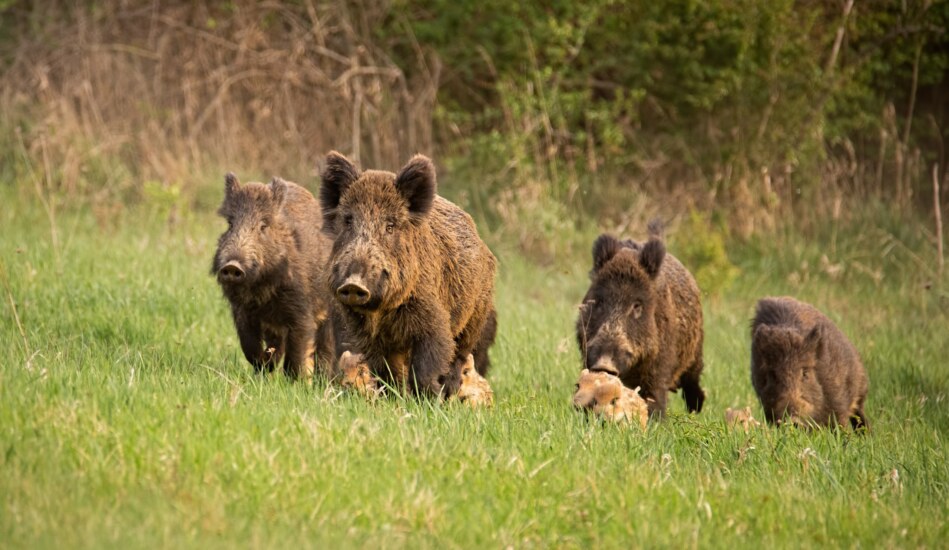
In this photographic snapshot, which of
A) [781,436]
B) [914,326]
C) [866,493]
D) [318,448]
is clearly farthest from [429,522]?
[914,326]

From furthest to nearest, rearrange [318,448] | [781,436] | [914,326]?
[914,326] < [781,436] < [318,448]

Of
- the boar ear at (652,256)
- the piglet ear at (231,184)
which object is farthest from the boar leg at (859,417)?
the piglet ear at (231,184)

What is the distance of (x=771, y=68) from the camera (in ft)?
53.5

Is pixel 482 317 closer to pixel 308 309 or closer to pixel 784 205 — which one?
pixel 308 309

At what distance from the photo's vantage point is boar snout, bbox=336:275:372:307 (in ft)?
21.9

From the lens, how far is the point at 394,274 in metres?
6.92

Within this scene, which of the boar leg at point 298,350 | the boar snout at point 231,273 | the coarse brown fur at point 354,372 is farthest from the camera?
the boar leg at point 298,350

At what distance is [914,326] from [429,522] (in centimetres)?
899

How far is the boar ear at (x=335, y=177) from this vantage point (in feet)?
24.0

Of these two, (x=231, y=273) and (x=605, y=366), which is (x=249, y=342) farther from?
(x=605, y=366)

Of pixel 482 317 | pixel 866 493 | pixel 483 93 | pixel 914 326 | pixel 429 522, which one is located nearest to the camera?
pixel 429 522

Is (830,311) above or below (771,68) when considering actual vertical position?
below

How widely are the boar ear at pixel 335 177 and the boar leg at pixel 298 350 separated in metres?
1.38

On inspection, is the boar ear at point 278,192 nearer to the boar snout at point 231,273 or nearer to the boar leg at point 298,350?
the boar snout at point 231,273
